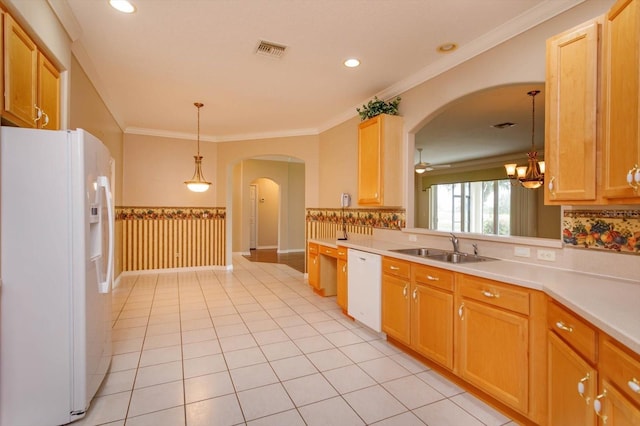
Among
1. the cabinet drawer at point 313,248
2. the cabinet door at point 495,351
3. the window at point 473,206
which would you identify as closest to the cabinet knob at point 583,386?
the cabinet door at point 495,351

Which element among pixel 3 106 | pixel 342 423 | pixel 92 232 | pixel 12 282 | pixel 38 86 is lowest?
pixel 342 423

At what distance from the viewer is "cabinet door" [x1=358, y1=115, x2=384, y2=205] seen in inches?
153

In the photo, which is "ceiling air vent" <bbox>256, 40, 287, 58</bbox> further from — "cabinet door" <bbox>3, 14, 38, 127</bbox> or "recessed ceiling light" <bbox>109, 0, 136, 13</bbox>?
"cabinet door" <bbox>3, 14, 38, 127</bbox>

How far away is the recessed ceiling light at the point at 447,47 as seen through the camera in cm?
303

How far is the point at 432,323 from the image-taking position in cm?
265

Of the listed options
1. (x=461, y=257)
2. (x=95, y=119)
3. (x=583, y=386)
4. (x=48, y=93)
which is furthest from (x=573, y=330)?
(x=95, y=119)

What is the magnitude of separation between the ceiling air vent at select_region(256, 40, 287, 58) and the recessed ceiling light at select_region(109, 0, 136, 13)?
1.06 metres

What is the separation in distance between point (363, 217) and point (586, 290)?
10.4 feet

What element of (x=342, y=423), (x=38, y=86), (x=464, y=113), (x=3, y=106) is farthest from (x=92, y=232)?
(x=464, y=113)

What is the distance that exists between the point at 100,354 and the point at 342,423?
1772mm

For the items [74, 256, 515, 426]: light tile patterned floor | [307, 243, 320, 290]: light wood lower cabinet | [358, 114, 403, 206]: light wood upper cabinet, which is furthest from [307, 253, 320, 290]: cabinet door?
[358, 114, 403, 206]: light wood upper cabinet

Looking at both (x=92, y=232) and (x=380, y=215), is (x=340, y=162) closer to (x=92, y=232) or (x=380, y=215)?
(x=380, y=215)

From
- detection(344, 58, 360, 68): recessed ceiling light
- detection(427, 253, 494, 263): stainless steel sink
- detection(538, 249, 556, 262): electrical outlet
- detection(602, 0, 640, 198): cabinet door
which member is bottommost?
detection(427, 253, 494, 263): stainless steel sink

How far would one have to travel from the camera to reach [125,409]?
2193mm
